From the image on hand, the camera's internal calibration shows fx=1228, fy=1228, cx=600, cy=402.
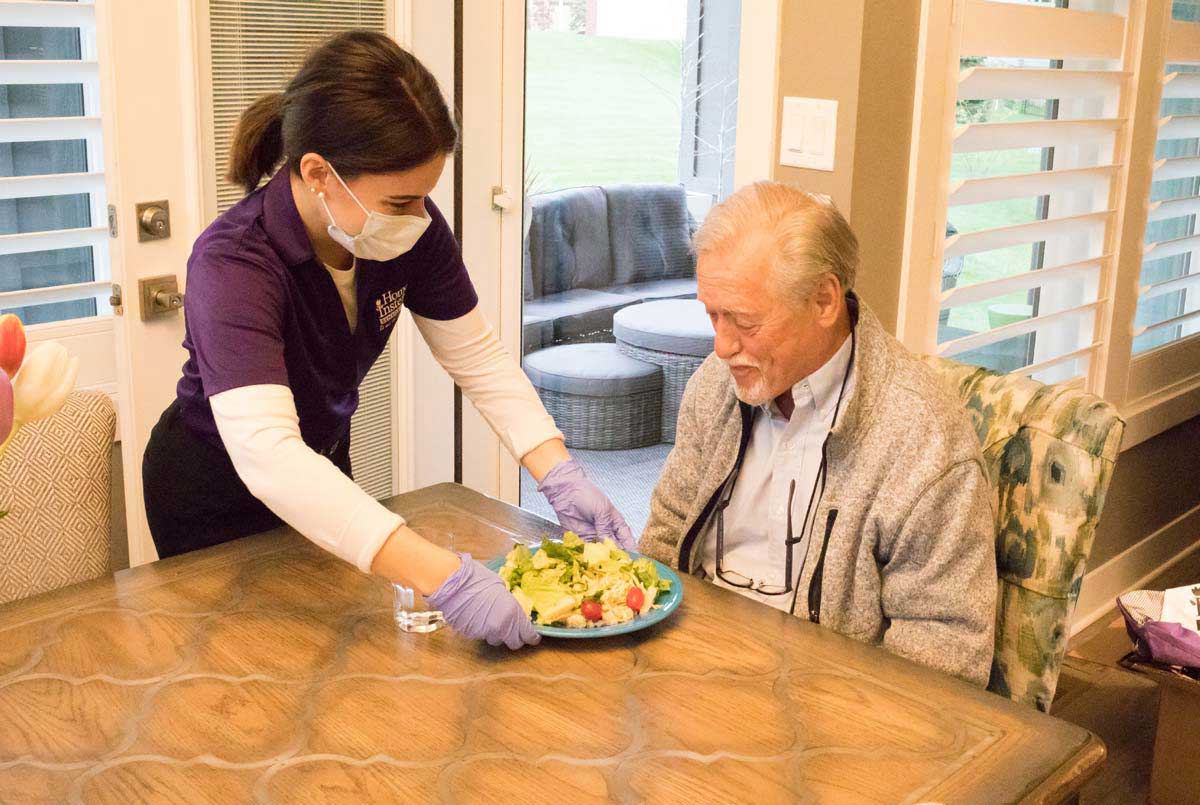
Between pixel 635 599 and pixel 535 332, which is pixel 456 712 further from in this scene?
pixel 535 332

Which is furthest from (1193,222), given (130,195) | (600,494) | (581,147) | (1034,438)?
(130,195)

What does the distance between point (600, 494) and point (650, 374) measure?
4.86 ft

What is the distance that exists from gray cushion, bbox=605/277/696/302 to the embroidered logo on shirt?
1.39 meters

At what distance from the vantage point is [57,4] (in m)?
2.06

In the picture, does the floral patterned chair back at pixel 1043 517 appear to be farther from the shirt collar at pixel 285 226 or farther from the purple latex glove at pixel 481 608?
the shirt collar at pixel 285 226

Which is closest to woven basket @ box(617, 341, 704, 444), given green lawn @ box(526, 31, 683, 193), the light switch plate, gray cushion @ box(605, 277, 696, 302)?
gray cushion @ box(605, 277, 696, 302)

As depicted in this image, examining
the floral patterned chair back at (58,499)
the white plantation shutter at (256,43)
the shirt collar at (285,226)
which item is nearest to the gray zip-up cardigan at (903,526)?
the shirt collar at (285,226)

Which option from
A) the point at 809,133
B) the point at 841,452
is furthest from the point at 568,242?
the point at 841,452

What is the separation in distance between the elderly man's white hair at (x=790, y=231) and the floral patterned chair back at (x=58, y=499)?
92cm

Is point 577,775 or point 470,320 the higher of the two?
point 470,320

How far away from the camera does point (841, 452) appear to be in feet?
5.43

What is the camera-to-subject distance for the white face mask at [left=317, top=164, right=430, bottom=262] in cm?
162

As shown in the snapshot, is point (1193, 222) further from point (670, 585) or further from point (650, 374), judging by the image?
point (670, 585)

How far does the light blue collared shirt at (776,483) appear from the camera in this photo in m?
1.71
